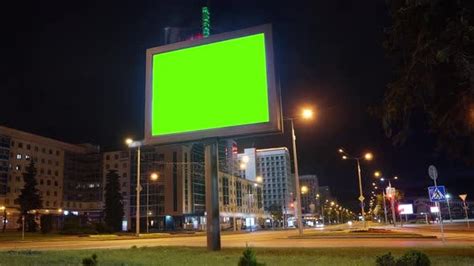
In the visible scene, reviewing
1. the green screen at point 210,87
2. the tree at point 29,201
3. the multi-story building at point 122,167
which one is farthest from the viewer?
the multi-story building at point 122,167

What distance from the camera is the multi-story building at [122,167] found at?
406 ft

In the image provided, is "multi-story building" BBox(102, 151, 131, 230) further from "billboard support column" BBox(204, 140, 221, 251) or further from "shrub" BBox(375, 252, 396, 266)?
"shrub" BBox(375, 252, 396, 266)

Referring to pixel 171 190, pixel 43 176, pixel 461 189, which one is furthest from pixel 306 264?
pixel 461 189

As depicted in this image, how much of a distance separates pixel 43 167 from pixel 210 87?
4423 inches

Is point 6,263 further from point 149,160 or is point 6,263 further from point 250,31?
point 149,160

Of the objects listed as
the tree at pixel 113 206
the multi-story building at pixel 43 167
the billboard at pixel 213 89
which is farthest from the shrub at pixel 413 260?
the multi-story building at pixel 43 167

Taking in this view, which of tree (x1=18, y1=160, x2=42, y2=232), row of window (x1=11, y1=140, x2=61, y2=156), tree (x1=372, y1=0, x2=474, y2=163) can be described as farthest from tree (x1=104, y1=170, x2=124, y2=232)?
tree (x1=372, y1=0, x2=474, y2=163)

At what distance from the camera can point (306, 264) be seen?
12578mm

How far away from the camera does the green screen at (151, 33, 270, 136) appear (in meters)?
19.2

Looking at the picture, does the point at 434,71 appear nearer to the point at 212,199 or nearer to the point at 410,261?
the point at 410,261

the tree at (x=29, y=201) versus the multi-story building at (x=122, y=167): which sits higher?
the multi-story building at (x=122, y=167)

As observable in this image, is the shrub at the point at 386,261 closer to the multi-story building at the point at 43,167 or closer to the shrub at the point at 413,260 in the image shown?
the shrub at the point at 413,260

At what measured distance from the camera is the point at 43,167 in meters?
121

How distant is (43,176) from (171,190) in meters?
32.8
